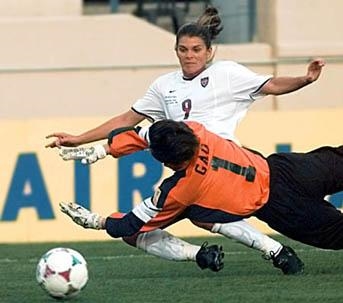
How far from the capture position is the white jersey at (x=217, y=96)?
9.37 meters

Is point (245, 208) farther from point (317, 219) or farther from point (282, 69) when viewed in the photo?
point (282, 69)

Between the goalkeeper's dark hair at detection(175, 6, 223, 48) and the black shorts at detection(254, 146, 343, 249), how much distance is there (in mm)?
959

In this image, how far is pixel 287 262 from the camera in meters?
9.27

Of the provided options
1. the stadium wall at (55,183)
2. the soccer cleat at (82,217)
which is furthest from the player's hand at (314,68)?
the stadium wall at (55,183)

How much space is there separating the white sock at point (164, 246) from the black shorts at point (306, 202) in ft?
1.73

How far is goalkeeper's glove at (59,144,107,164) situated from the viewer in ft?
29.9

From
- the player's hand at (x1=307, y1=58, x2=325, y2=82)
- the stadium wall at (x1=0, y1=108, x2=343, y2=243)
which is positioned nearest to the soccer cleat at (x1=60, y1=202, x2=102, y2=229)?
the player's hand at (x1=307, y1=58, x2=325, y2=82)

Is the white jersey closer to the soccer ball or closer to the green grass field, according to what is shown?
the green grass field

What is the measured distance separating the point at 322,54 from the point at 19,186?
4.72 metres

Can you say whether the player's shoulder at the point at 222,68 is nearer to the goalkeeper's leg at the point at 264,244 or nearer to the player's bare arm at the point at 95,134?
the player's bare arm at the point at 95,134

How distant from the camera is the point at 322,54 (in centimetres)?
1661

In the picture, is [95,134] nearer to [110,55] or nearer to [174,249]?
[174,249]

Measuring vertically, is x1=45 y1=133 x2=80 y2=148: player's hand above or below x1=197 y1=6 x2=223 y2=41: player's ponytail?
below

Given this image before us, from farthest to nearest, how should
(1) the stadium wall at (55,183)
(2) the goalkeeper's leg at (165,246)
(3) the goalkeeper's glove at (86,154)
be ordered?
(1) the stadium wall at (55,183), (2) the goalkeeper's leg at (165,246), (3) the goalkeeper's glove at (86,154)
